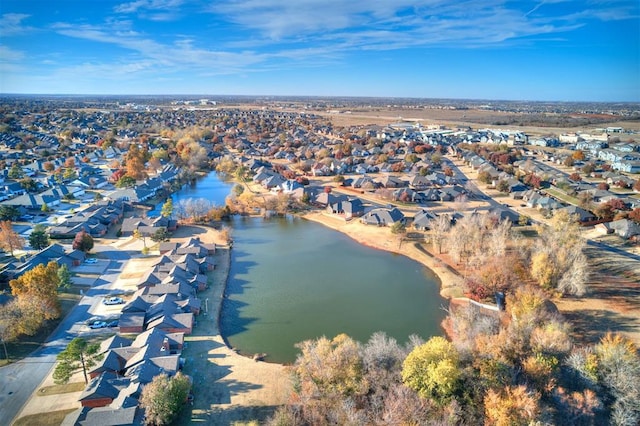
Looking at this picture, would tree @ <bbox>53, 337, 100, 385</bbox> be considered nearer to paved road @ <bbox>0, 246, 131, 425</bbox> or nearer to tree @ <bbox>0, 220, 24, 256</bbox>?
paved road @ <bbox>0, 246, 131, 425</bbox>

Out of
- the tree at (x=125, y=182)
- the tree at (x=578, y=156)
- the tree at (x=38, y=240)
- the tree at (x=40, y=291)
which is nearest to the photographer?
the tree at (x=40, y=291)

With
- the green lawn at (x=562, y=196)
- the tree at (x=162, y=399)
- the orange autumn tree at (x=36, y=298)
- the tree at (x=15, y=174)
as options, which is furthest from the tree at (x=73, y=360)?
the green lawn at (x=562, y=196)

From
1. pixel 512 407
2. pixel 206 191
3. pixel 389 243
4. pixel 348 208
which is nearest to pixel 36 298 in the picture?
pixel 512 407

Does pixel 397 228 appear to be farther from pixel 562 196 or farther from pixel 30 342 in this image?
pixel 30 342

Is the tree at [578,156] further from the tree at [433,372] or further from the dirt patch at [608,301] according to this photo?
the tree at [433,372]

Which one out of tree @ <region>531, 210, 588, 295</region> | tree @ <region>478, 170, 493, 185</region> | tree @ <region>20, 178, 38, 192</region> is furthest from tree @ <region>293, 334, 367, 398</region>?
tree @ <region>20, 178, 38, 192</region>

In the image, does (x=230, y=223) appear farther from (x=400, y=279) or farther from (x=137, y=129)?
(x=137, y=129)
